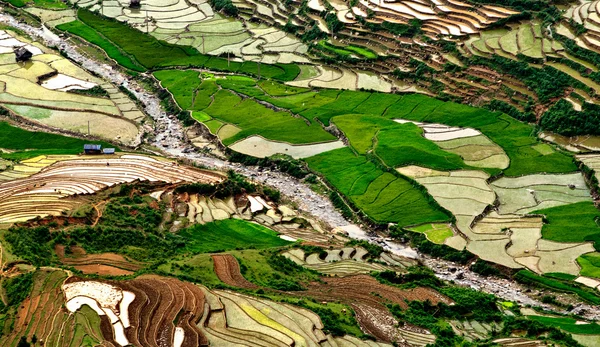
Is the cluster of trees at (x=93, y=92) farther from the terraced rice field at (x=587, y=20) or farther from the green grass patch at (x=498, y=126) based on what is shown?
the terraced rice field at (x=587, y=20)

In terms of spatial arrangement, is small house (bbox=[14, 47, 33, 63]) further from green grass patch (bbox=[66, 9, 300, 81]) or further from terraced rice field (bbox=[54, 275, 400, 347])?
terraced rice field (bbox=[54, 275, 400, 347])

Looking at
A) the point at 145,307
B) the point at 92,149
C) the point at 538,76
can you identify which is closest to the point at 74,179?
the point at 92,149

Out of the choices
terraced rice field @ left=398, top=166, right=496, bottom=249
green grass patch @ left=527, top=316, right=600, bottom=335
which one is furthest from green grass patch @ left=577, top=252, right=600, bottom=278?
terraced rice field @ left=398, top=166, right=496, bottom=249

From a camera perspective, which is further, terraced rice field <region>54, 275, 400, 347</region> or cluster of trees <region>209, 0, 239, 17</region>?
cluster of trees <region>209, 0, 239, 17</region>

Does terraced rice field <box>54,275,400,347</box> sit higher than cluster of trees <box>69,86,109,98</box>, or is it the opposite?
terraced rice field <box>54,275,400,347</box>

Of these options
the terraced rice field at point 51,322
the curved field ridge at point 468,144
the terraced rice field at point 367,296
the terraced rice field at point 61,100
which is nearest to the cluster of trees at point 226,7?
the terraced rice field at point 61,100

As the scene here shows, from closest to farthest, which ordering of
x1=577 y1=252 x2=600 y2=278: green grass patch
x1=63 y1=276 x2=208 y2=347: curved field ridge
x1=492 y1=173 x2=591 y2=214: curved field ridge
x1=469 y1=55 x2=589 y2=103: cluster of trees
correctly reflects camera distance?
x1=63 y1=276 x2=208 y2=347: curved field ridge → x1=577 y1=252 x2=600 y2=278: green grass patch → x1=492 y1=173 x2=591 y2=214: curved field ridge → x1=469 y1=55 x2=589 y2=103: cluster of trees

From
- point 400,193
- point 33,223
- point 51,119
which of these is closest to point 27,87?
point 51,119
